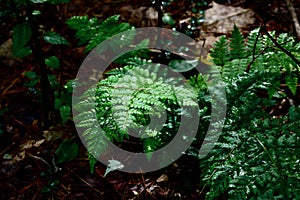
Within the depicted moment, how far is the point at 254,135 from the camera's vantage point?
186cm

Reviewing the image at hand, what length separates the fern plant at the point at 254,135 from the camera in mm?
1647

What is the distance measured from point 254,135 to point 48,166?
→ 1.49 metres

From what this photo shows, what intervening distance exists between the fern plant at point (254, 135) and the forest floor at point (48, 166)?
10.6 inches

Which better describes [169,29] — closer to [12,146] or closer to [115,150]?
[115,150]

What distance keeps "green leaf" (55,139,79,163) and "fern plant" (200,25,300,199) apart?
97 cm

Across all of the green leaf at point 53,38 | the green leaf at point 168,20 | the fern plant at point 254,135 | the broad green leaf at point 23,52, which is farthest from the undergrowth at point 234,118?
the green leaf at point 168,20

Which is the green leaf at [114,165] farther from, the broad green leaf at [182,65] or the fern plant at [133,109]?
the broad green leaf at [182,65]

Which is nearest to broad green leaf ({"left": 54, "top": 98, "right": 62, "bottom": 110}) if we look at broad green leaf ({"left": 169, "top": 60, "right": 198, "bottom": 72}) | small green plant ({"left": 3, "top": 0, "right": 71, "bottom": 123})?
small green plant ({"left": 3, "top": 0, "right": 71, "bottom": 123})

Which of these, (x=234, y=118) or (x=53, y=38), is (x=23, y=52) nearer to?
(x=53, y=38)

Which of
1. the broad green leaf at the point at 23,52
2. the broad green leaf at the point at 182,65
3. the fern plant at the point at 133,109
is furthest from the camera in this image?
the broad green leaf at the point at 182,65

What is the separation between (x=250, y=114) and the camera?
201 cm

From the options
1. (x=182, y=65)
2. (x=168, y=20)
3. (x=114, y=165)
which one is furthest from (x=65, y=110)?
(x=168, y=20)

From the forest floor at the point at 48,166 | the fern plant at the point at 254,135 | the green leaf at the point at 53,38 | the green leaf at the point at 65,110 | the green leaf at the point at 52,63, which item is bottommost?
→ the forest floor at the point at 48,166

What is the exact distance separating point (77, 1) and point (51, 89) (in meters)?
1.40
